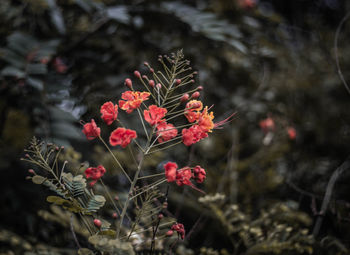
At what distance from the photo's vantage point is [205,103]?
2113mm

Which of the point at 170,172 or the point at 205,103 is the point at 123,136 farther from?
the point at 205,103

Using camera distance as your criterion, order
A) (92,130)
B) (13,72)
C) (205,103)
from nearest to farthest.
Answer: (92,130)
(13,72)
(205,103)

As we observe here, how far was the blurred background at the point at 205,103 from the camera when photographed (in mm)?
1521

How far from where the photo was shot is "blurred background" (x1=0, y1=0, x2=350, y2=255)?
1.52 metres

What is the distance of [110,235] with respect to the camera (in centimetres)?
80

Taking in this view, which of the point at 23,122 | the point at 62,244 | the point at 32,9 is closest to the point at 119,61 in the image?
the point at 32,9

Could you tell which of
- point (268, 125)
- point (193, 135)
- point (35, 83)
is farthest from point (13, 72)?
point (268, 125)

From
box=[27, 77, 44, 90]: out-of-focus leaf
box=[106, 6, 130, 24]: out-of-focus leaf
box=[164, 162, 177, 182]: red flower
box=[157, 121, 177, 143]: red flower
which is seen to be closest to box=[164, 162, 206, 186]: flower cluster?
box=[164, 162, 177, 182]: red flower

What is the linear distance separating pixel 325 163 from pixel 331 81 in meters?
1.44

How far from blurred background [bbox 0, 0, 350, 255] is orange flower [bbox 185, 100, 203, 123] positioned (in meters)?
0.44

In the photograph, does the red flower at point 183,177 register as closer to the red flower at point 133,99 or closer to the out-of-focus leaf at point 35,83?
the red flower at point 133,99

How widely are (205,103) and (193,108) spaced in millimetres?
1217

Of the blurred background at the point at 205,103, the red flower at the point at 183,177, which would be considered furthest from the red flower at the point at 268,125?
the red flower at the point at 183,177

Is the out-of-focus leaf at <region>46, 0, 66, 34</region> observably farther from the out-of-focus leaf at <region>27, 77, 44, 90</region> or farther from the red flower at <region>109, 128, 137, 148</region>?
the red flower at <region>109, 128, 137, 148</region>
